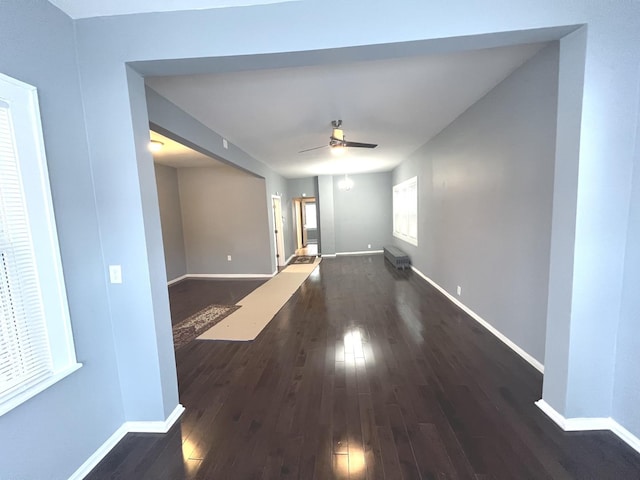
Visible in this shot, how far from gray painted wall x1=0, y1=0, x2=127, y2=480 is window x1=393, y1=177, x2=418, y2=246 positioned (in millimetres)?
5334

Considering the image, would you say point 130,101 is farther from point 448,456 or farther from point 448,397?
point 448,397

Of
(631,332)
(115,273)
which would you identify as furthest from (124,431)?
(631,332)

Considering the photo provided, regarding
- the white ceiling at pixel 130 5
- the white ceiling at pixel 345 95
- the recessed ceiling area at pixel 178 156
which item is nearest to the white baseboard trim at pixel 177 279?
the recessed ceiling area at pixel 178 156

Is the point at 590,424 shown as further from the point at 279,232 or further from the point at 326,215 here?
the point at 326,215

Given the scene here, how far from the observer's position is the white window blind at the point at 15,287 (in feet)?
3.86

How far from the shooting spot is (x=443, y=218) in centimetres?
414

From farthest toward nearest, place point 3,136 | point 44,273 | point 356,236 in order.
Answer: point 356,236 → point 44,273 → point 3,136

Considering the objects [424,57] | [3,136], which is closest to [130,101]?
[3,136]

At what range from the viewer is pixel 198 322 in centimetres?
358

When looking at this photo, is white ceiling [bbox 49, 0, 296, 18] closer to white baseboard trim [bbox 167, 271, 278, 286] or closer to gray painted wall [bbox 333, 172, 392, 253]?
white baseboard trim [bbox 167, 271, 278, 286]

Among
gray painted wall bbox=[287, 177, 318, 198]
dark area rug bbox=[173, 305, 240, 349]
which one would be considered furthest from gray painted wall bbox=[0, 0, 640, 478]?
gray painted wall bbox=[287, 177, 318, 198]

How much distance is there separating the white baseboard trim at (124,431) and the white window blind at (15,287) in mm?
648

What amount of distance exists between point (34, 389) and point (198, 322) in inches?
93.8

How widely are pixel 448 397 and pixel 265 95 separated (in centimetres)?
306
